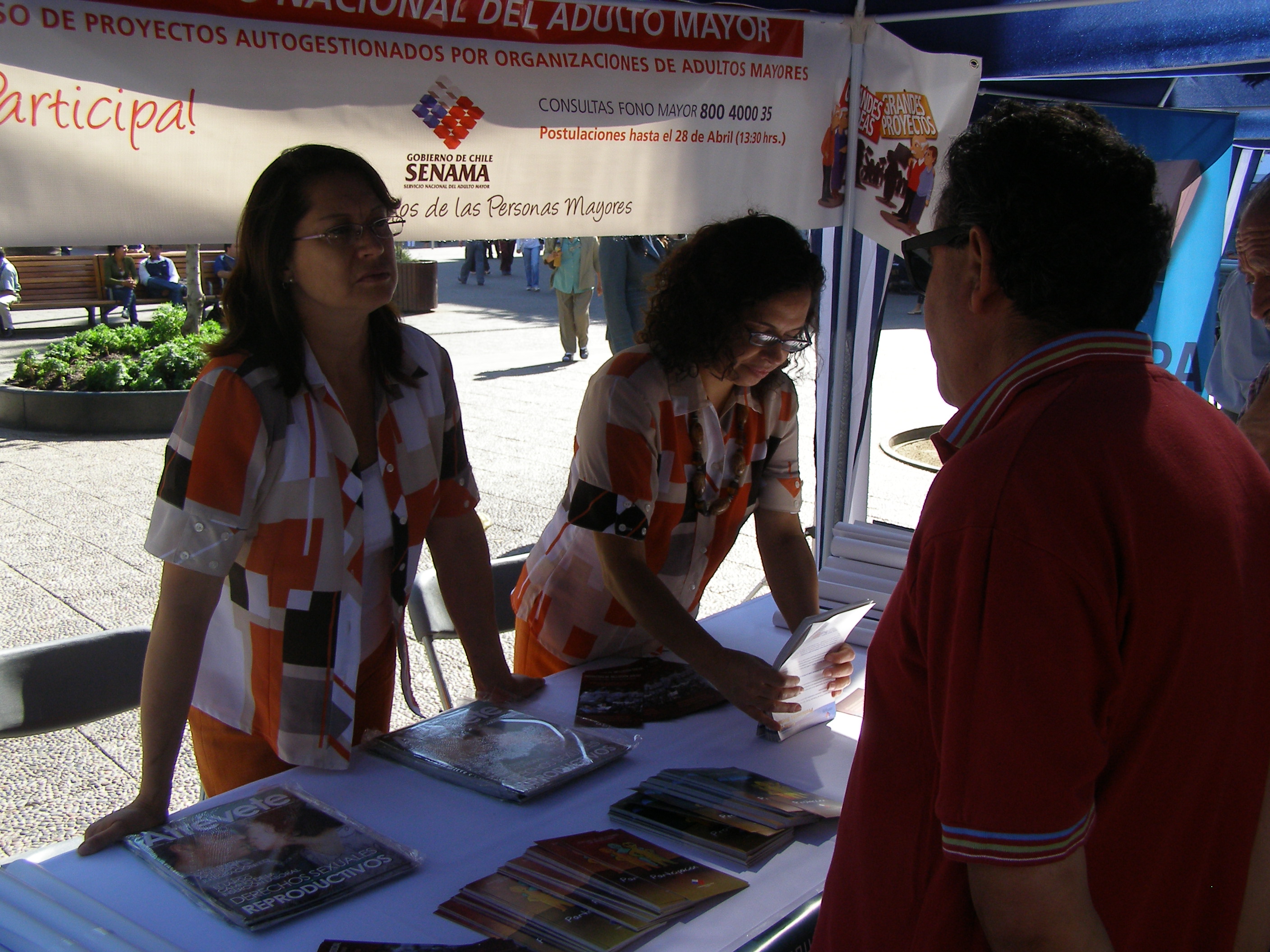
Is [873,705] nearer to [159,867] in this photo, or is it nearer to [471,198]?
[159,867]

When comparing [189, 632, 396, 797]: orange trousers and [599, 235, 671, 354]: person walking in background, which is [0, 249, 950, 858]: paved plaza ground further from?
[189, 632, 396, 797]: orange trousers

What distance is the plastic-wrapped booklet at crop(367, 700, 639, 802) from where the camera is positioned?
1.66m

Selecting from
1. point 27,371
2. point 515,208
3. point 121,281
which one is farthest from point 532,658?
point 121,281

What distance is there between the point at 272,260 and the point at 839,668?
127cm

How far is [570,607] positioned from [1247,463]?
4.91ft

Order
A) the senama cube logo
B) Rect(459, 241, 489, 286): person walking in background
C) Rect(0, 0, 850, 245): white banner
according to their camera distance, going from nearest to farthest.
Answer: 1. Rect(0, 0, 850, 245): white banner
2. the senama cube logo
3. Rect(459, 241, 489, 286): person walking in background

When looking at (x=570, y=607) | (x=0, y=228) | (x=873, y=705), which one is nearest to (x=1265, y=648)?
(x=873, y=705)

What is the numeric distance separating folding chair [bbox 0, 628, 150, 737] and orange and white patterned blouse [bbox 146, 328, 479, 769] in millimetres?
501

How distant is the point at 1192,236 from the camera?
5395mm

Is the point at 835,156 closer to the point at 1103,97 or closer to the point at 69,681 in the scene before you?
the point at 1103,97

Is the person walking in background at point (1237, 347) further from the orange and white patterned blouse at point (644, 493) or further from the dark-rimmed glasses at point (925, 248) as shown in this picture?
the dark-rimmed glasses at point (925, 248)

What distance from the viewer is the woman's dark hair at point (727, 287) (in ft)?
6.87

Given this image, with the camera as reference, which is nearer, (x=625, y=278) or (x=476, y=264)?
(x=625, y=278)

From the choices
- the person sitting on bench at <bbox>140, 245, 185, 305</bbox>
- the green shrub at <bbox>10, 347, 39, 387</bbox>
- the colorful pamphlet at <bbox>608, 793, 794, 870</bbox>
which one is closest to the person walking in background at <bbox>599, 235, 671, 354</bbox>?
the colorful pamphlet at <bbox>608, 793, 794, 870</bbox>
